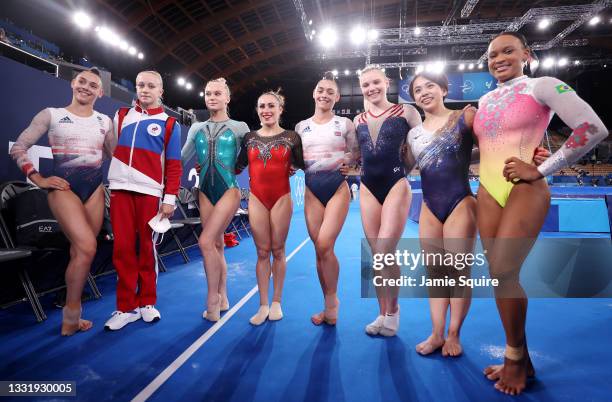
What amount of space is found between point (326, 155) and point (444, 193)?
3.39ft

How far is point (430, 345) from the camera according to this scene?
2.32 metres

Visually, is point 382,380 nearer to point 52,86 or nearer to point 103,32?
point 52,86

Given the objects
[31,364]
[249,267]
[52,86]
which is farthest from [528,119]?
[52,86]

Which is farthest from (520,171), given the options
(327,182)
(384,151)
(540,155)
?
(327,182)

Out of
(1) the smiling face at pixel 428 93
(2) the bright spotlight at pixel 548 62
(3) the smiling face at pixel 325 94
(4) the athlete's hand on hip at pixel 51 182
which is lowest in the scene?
(4) the athlete's hand on hip at pixel 51 182

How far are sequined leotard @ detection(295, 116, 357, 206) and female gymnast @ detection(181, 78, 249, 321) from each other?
748mm

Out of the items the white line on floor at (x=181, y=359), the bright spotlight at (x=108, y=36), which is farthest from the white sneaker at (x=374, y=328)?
the bright spotlight at (x=108, y=36)

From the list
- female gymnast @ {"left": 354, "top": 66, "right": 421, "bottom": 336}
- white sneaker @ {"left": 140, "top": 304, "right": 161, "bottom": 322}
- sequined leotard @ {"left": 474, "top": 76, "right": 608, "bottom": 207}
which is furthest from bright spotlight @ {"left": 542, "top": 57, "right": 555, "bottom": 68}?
white sneaker @ {"left": 140, "top": 304, "right": 161, "bottom": 322}

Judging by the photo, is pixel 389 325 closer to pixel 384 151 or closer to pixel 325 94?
pixel 384 151

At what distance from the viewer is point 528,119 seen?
1811mm

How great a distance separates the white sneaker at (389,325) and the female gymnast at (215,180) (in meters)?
1.52

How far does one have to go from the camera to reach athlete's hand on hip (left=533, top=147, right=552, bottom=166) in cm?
176

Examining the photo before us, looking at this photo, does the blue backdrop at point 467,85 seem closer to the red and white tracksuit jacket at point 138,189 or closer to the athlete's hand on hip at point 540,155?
the red and white tracksuit jacket at point 138,189

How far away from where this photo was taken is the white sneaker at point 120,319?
2.73 meters
